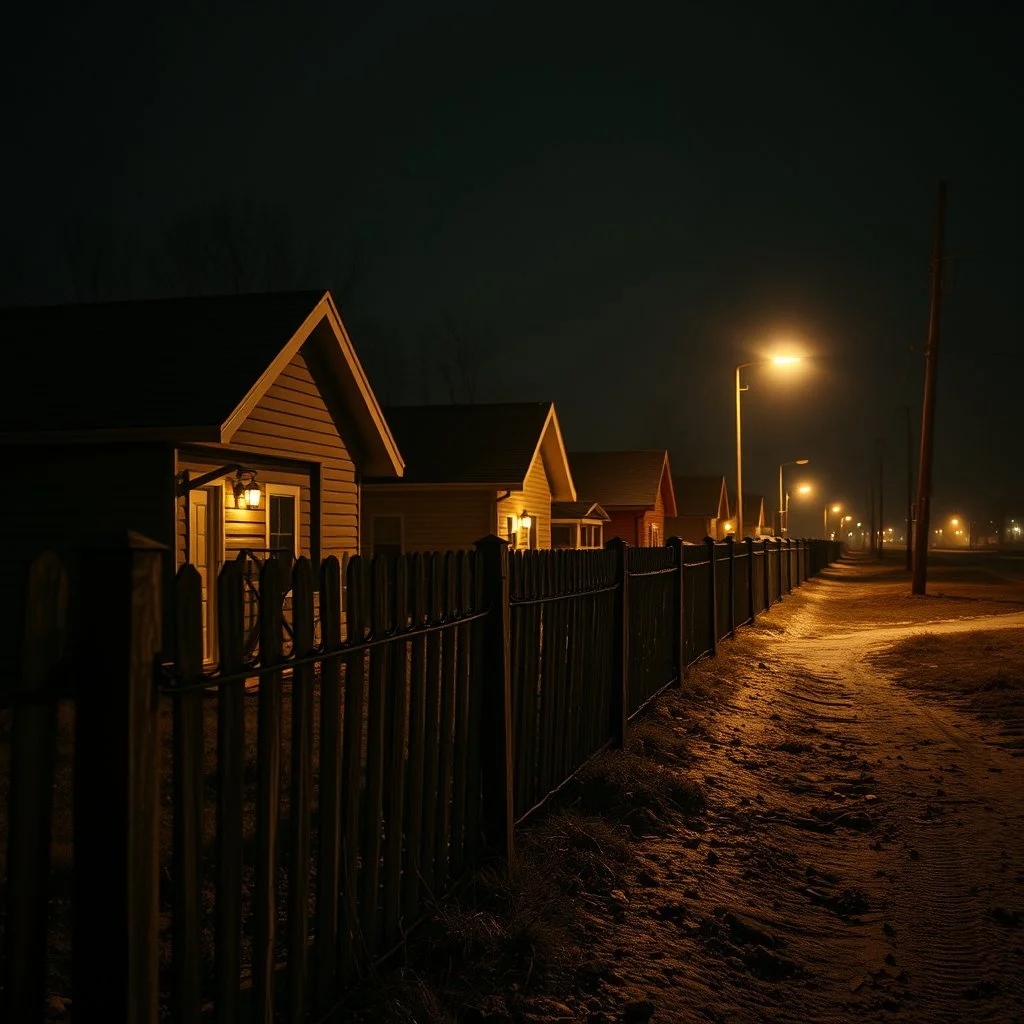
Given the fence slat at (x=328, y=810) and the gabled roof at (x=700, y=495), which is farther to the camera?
the gabled roof at (x=700, y=495)

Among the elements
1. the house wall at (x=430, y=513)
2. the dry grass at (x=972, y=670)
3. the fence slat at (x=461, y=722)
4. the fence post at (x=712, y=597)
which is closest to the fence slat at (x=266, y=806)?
the fence slat at (x=461, y=722)

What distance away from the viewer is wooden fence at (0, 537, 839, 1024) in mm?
2158

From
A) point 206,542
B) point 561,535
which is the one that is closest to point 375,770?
point 206,542

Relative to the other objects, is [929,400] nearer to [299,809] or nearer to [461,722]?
[461,722]

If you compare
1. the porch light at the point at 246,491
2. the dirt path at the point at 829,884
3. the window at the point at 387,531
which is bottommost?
the dirt path at the point at 829,884

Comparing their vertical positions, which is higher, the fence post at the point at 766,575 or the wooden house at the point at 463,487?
the wooden house at the point at 463,487

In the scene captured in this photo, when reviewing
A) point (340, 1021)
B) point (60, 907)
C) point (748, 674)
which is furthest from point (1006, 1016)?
point (748, 674)

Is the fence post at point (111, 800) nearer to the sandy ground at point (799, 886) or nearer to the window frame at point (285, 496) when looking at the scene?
the sandy ground at point (799, 886)

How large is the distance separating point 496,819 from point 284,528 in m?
9.64

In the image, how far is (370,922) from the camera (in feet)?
11.8

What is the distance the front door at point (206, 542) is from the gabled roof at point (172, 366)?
4.10ft

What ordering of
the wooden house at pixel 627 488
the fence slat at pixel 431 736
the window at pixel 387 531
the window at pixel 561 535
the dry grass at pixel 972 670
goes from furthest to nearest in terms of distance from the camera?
the wooden house at pixel 627 488
the window at pixel 561 535
the window at pixel 387 531
the dry grass at pixel 972 670
the fence slat at pixel 431 736

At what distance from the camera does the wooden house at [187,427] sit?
1130 cm

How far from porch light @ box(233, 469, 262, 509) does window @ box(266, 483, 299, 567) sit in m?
0.75
